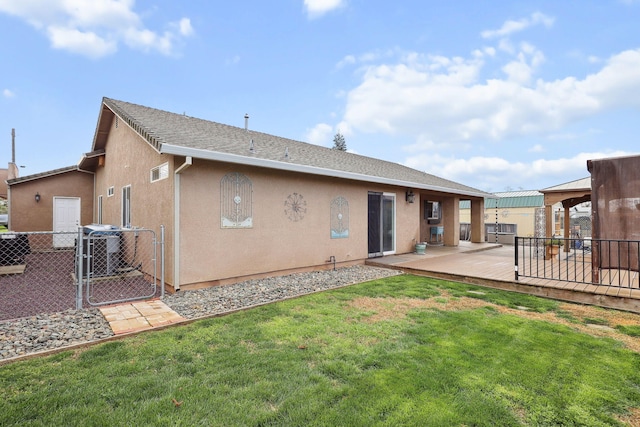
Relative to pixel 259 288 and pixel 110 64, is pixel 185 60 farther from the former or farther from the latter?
pixel 259 288

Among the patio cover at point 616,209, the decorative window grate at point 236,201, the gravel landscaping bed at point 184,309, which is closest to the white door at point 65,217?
the decorative window grate at point 236,201

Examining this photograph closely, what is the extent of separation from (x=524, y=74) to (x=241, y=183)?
13075 mm

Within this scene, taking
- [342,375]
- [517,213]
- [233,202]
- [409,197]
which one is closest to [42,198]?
[233,202]

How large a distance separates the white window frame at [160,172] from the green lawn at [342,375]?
333cm

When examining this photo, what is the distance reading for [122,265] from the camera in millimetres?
7598

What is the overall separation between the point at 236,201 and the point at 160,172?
5.57 feet

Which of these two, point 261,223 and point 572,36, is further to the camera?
point 572,36

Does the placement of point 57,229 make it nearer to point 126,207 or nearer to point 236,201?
point 126,207

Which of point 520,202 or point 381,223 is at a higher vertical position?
point 520,202

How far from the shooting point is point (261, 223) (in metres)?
6.84

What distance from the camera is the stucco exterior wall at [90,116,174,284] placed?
590 centimetres

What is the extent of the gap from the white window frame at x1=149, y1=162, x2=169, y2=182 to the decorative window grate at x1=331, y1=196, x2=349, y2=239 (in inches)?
166

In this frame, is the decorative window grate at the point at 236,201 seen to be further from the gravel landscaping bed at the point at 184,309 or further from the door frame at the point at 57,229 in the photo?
the door frame at the point at 57,229

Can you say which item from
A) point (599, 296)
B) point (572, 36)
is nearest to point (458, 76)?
point (572, 36)
